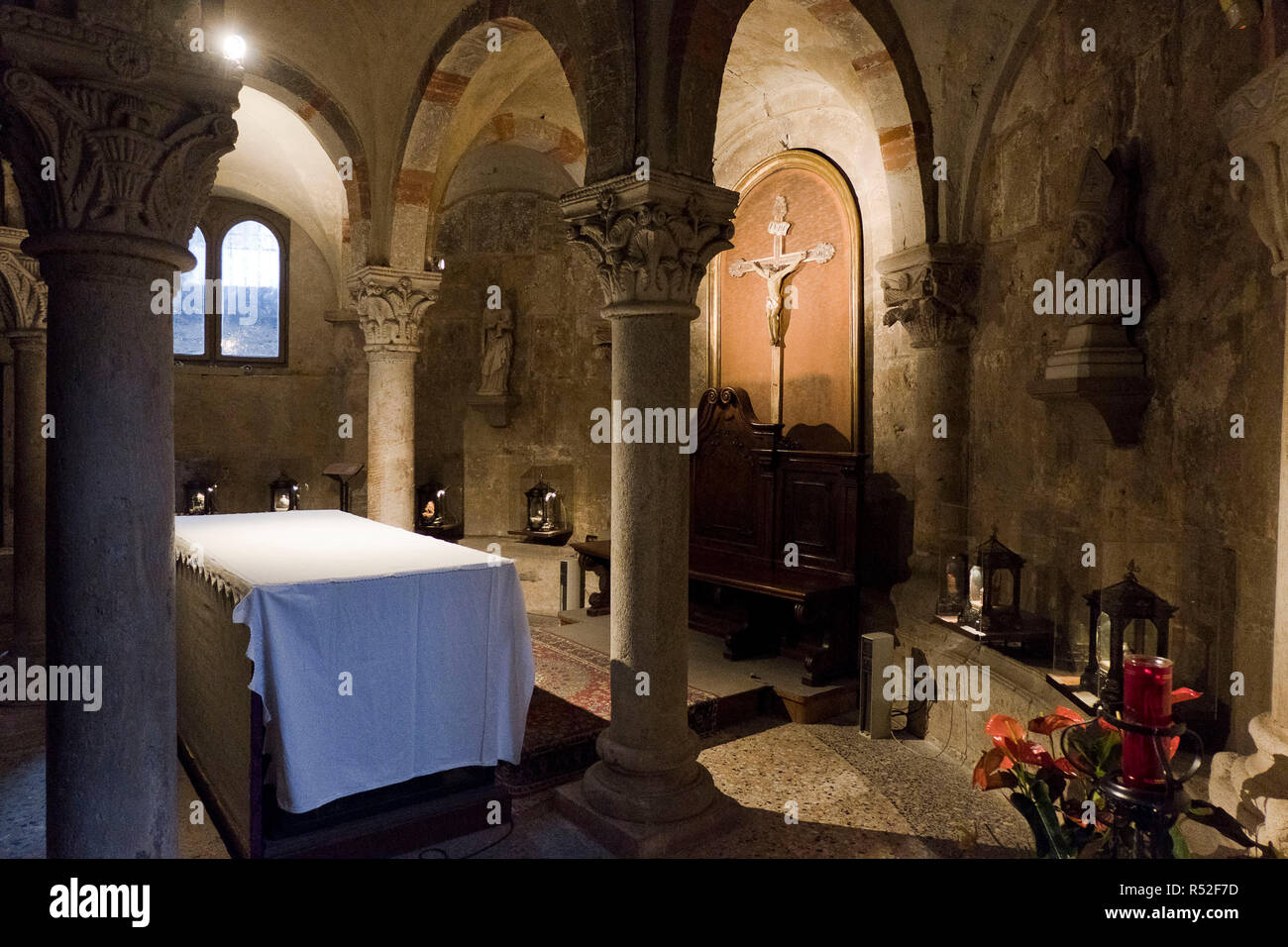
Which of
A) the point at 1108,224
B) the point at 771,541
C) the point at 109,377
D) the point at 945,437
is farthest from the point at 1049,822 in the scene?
the point at 771,541

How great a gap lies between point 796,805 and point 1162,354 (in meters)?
2.91

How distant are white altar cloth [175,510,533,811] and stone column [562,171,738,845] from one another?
0.53 metres

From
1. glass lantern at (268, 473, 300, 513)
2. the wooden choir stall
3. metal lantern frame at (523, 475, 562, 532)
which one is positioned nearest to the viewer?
the wooden choir stall

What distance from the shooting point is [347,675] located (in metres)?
3.54

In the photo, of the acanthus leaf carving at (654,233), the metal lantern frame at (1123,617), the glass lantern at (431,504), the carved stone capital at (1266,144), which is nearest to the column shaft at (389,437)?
the glass lantern at (431,504)

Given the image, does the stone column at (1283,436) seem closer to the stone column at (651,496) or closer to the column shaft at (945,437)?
the stone column at (651,496)

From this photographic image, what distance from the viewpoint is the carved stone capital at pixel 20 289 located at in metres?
6.00

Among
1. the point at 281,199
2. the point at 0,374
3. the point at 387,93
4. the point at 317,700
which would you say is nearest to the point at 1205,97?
Result: the point at 317,700

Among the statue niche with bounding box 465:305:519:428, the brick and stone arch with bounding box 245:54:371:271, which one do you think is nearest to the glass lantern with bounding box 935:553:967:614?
the brick and stone arch with bounding box 245:54:371:271

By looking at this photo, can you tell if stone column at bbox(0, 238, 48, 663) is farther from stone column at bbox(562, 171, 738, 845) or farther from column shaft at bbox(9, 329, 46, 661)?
stone column at bbox(562, 171, 738, 845)

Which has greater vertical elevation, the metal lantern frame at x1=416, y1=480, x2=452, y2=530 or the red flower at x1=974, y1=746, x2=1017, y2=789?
the metal lantern frame at x1=416, y1=480, x2=452, y2=530

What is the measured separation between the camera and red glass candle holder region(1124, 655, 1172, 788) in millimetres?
1961

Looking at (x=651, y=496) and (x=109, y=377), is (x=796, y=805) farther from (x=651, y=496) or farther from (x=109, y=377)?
(x=109, y=377)
